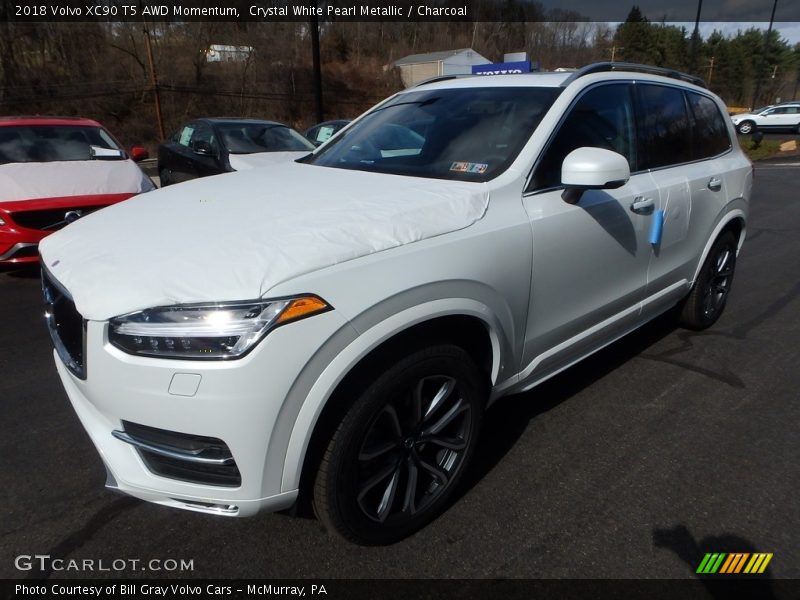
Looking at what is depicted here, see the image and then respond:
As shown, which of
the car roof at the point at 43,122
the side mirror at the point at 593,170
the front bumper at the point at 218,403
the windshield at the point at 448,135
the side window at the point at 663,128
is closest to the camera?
the front bumper at the point at 218,403

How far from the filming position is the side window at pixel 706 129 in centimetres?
394

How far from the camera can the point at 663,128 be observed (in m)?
3.56

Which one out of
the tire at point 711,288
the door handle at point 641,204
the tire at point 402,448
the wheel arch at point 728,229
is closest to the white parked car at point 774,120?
the wheel arch at point 728,229

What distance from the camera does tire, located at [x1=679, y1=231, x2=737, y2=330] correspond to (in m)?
4.18

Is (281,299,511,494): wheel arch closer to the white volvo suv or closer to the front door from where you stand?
the white volvo suv

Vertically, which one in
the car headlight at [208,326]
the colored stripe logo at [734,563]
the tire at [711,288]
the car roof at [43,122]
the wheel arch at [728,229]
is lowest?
the colored stripe logo at [734,563]

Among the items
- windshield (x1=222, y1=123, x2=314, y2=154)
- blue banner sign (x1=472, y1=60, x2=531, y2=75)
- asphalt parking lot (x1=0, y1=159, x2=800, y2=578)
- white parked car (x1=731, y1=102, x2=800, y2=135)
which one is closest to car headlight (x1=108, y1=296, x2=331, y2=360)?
asphalt parking lot (x1=0, y1=159, x2=800, y2=578)

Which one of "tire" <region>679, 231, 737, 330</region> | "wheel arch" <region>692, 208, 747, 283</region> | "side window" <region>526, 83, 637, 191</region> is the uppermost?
"side window" <region>526, 83, 637, 191</region>

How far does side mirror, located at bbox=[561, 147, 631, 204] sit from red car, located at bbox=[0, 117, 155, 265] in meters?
3.70

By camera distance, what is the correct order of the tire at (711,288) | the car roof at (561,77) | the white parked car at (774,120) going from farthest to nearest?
the white parked car at (774,120) < the tire at (711,288) < the car roof at (561,77)

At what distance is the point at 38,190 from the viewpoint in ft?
18.0

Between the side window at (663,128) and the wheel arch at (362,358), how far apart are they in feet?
5.82

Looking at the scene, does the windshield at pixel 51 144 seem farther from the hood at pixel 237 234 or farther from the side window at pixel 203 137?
the hood at pixel 237 234

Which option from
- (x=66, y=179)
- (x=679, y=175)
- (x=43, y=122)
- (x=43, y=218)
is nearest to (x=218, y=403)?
(x=679, y=175)
